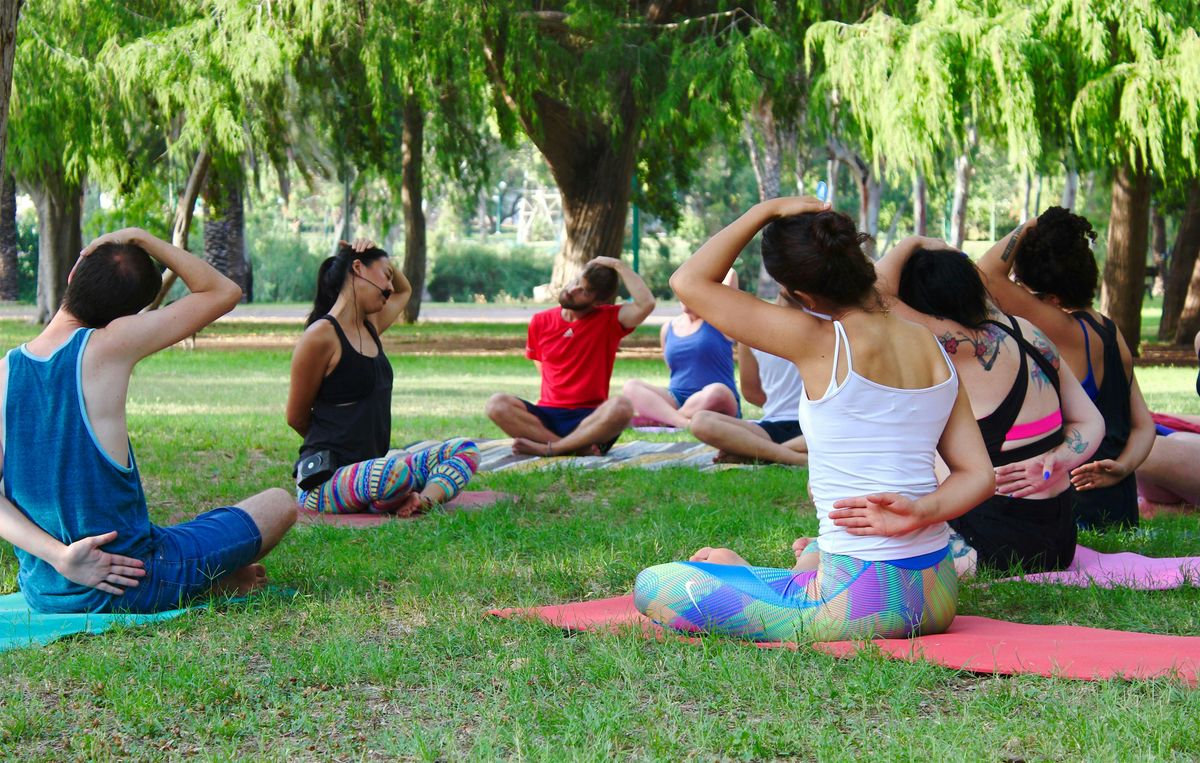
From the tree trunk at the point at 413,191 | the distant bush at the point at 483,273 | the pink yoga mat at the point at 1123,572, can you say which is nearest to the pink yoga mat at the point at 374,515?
the pink yoga mat at the point at 1123,572

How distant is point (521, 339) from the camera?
21953mm

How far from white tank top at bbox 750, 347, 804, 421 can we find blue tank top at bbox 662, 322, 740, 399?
106 centimetres

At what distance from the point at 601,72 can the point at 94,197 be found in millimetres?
40458

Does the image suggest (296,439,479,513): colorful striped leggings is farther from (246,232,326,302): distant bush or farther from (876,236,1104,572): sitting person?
(246,232,326,302): distant bush

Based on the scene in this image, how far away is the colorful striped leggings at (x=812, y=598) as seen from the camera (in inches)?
142

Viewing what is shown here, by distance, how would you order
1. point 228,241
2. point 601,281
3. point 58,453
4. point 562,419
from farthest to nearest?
point 228,241
point 562,419
point 601,281
point 58,453

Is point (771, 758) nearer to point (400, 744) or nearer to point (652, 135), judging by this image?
point (400, 744)

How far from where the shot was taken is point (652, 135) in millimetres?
16609

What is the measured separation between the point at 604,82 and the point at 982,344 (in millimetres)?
11698

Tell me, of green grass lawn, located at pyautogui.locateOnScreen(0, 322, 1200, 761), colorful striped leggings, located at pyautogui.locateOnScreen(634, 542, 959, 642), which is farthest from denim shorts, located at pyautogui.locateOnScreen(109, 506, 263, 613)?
colorful striped leggings, located at pyautogui.locateOnScreen(634, 542, 959, 642)

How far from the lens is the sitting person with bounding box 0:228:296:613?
3.98m

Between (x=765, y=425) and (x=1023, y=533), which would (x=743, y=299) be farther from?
(x=765, y=425)

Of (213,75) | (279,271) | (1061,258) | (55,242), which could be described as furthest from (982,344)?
(279,271)

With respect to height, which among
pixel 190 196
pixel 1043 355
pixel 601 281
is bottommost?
pixel 1043 355
